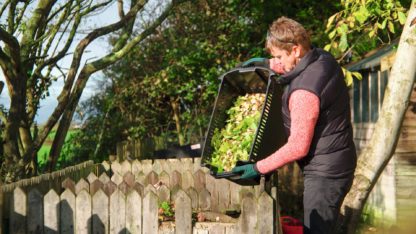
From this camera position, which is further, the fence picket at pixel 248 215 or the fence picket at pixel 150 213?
the fence picket at pixel 150 213

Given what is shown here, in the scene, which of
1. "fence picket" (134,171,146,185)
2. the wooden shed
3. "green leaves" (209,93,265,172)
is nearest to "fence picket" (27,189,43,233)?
"green leaves" (209,93,265,172)

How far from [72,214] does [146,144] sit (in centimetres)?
652

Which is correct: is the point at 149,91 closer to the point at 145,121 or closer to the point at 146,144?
the point at 145,121

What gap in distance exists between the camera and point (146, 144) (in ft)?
36.7

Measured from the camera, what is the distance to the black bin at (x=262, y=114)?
14.3 ft

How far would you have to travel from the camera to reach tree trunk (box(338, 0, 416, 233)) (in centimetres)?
554

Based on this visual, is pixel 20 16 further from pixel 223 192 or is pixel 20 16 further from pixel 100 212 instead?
pixel 100 212

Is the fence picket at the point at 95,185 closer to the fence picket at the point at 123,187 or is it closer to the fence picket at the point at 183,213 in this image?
the fence picket at the point at 123,187

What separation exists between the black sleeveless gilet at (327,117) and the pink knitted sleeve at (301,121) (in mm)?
71

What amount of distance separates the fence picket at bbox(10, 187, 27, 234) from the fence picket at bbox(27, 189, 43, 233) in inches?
1.4

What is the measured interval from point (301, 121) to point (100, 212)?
1.77m

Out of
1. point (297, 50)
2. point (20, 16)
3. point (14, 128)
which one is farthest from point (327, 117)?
point (20, 16)

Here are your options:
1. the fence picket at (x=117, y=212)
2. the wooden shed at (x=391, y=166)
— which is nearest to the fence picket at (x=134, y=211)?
the fence picket at (x=117, y=212)

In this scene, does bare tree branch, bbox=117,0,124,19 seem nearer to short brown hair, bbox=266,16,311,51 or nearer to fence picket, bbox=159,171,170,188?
Result: fence picket, bbox=159,171,170,188
